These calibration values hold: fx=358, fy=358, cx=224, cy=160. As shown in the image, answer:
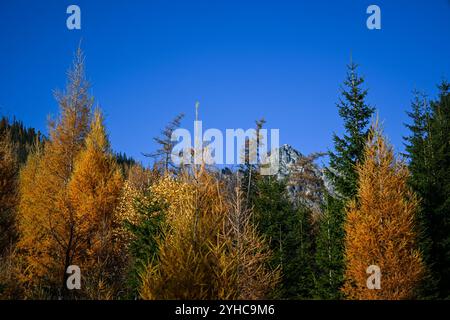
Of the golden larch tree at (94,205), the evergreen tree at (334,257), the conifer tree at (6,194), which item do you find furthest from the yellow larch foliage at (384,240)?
the conifer tree at (6,194)

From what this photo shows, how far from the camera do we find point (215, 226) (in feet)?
35.5

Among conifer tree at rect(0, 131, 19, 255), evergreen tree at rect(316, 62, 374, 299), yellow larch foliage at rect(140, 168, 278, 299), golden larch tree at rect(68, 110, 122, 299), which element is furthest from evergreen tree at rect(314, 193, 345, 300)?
conifer tree at rect(0, 131, 19, 255)

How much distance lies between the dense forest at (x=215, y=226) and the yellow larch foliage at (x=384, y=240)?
5 centimetres

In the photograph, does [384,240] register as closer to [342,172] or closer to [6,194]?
[342,172]

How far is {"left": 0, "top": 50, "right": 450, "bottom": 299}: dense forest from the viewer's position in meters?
10.5

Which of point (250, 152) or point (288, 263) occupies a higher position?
point (250, 152)

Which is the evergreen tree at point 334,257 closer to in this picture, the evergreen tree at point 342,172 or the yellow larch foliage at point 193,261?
the evergreen tree at point 342,172

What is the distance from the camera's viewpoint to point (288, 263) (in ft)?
87.1

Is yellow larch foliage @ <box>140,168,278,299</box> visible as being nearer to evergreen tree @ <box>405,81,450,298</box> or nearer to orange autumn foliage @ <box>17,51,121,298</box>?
orange autumn foliage @ <box>17,51,121,298</box>

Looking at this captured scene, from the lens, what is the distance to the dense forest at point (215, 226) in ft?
34.5

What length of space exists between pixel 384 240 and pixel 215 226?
27.7 ft

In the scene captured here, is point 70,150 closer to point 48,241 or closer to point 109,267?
point 48,241
